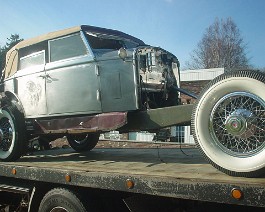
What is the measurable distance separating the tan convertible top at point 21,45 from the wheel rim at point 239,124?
249cm

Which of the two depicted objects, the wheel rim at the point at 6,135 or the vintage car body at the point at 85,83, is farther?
the wheel rim at the point at 6,135

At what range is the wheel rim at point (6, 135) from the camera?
5.00 metres

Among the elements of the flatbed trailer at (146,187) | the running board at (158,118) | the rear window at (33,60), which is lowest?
the flatbed trailer at (146,187)

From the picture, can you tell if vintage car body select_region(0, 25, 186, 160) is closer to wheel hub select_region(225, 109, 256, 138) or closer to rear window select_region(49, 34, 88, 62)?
rear window select_region(49, 34, 88, 62)

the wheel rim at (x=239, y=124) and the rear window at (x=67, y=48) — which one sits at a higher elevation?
the rear window at (x=67, y=48)

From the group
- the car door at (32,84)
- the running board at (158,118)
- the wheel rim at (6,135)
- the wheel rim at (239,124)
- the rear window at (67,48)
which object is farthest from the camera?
the wheel rim at (6,135)

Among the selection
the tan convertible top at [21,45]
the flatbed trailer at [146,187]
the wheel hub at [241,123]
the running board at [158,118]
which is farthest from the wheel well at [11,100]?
the wheel hub at [241,123]

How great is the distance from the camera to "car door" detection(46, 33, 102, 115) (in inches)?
166

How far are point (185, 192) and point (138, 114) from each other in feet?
4.77

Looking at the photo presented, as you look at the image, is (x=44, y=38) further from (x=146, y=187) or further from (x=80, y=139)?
(x=146, y=187)

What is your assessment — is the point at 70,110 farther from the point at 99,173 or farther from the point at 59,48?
the point at 99,173

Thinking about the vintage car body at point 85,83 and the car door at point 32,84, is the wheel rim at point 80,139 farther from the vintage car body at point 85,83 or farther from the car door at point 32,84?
the car door at point 32,84

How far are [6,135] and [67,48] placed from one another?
5.33 ft

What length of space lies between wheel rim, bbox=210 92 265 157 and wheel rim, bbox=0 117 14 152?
3237 millimetres
